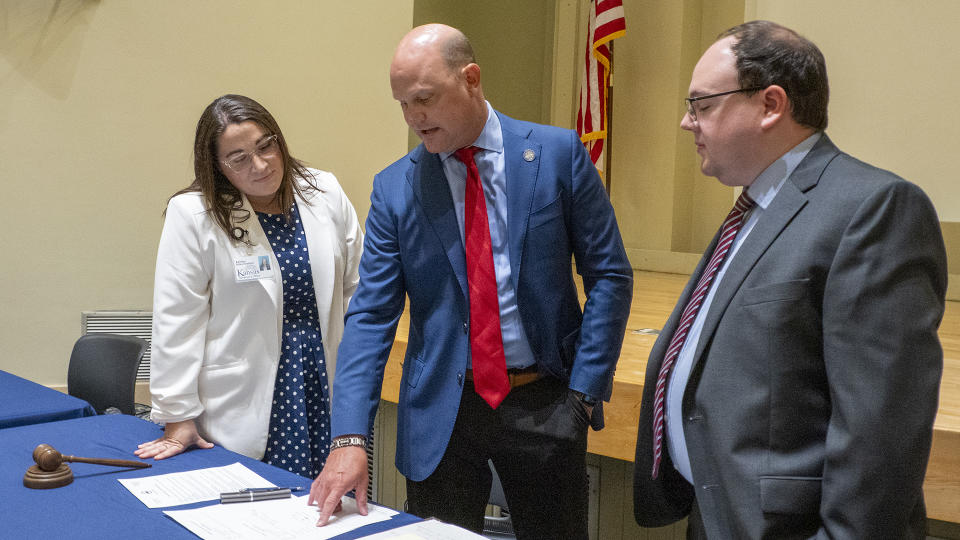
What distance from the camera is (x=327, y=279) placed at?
200cm

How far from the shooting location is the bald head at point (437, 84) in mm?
1467

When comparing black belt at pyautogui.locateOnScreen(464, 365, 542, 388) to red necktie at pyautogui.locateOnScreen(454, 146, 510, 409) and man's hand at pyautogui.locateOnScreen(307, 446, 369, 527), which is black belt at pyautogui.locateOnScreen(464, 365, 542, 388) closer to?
red necktie at pyautogui.locateOnScreen(454, 146, 510, 409)

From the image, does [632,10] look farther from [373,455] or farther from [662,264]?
[373,455]

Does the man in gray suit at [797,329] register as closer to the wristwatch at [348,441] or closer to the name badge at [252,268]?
the wristwatch at [348,441]

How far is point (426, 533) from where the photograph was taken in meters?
1.24

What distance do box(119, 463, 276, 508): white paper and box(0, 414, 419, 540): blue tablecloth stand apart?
19 millimetres

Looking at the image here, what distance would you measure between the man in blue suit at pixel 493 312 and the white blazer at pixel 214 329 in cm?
39

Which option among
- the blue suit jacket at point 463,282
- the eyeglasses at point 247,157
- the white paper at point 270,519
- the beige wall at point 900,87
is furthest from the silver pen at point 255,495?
the beige wall at point 900,87

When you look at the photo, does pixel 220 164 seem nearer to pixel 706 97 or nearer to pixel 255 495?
pixel 255 495

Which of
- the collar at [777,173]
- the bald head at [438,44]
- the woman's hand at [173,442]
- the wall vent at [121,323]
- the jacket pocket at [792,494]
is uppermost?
the bald head at [438,44]

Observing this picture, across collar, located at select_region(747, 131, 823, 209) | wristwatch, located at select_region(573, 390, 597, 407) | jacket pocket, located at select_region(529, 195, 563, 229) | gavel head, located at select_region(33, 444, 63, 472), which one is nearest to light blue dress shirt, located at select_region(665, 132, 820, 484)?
collar, located at select_region(747, 131, 823, 209)

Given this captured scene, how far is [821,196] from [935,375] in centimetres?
26

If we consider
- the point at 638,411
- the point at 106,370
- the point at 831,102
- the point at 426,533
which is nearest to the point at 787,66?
the point at 426,533

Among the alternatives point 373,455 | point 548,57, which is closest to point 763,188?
point 373,455
